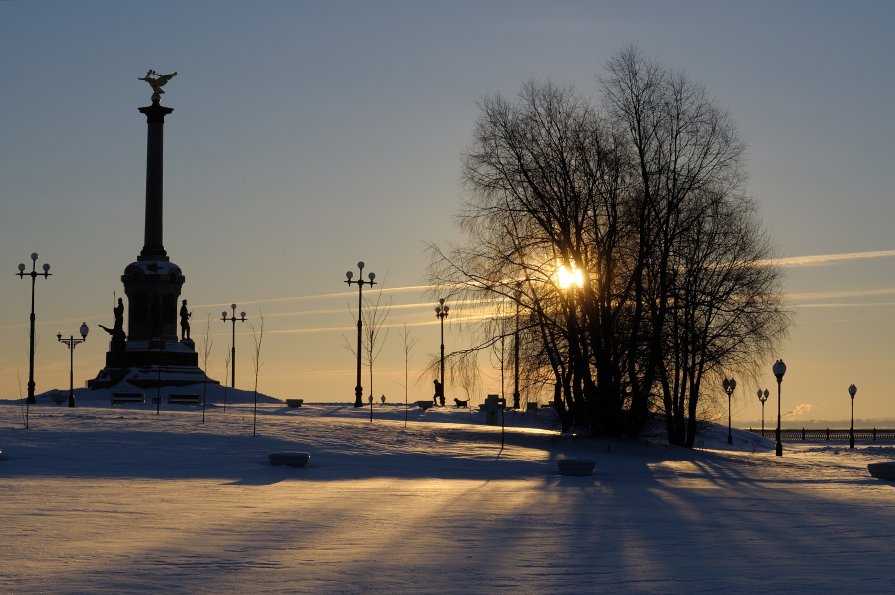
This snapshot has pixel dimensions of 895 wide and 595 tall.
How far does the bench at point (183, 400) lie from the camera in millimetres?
58562

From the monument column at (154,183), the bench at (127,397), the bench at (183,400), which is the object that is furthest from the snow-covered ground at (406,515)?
the monument column at (154,183)

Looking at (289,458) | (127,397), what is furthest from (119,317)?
(289,458)

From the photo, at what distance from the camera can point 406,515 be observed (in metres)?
20.0

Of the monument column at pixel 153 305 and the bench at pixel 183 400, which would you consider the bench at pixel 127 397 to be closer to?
the bench at pixel 183 400

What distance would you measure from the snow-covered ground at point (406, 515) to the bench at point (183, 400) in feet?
62.2

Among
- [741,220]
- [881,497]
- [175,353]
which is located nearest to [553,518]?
[881,497]

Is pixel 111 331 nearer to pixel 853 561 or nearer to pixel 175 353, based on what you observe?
pixel 175 353

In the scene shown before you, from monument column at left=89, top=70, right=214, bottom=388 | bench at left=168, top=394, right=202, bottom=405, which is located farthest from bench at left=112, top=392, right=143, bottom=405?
monument column at left=89, top=70, right=214, bottom=388

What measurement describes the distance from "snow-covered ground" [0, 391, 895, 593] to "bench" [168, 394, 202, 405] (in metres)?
19.0

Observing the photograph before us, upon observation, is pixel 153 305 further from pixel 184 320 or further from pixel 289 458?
pixel 289 458

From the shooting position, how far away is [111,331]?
228ft

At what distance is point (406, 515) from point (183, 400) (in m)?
41.1

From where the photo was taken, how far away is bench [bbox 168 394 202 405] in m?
58.6

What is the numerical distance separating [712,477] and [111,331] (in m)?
45.7
